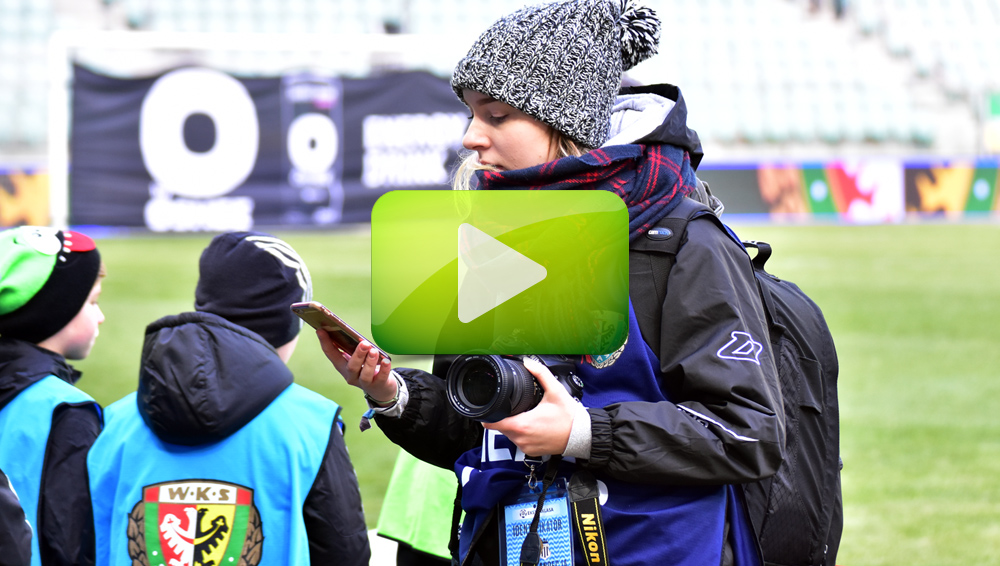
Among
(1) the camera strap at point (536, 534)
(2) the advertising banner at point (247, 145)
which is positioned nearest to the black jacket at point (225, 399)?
(1) the camera strap at point (536, 534)

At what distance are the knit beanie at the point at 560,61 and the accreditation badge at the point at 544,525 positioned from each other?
0.48 meters

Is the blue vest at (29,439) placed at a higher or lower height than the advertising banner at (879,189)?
higher

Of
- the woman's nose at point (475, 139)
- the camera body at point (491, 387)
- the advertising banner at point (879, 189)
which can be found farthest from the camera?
the advertising banner at point (879, 189)

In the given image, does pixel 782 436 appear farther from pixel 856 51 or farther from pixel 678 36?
pixel 856 51

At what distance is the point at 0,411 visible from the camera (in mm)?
1921

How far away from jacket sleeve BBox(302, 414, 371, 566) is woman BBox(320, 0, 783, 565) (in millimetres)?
391

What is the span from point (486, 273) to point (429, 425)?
1.15 ft

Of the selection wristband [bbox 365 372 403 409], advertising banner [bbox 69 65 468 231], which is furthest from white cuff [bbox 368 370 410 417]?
advertising banner [bbox 69 65 468 231]

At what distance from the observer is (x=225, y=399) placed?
5.68 ft

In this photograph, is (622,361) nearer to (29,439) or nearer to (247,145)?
(29,439)

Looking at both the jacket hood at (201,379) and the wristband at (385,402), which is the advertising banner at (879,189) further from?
the wristband at (385,402)

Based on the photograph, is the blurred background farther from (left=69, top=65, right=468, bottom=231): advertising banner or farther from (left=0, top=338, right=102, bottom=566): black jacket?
(left=0, top=338, right=102, bottom=566): black jacket

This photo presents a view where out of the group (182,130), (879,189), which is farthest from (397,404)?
(879,189)

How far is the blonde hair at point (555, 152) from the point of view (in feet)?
4.50
